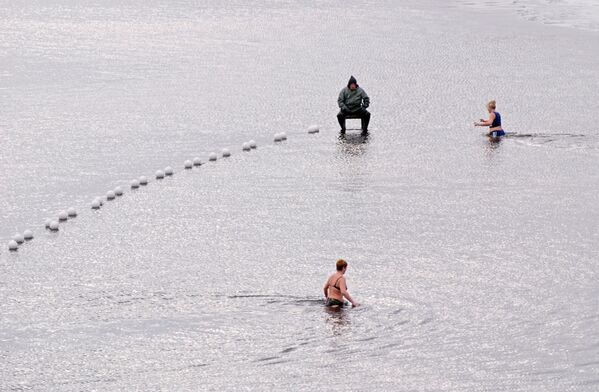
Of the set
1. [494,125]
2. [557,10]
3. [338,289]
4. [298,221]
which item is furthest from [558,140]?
[557,10]

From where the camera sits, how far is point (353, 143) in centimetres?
3388

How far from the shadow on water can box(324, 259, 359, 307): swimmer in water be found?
37.7ft

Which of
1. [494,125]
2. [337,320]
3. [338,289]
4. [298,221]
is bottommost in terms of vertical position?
[337,320]

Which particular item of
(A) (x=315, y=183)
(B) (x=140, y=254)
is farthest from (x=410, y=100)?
(B) (x=140, y=254)

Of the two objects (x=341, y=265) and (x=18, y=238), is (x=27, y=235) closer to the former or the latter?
(x=18, y=238)

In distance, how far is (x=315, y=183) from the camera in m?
29.5

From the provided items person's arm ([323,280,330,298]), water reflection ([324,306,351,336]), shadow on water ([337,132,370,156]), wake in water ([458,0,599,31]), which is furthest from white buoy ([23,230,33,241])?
wake in water ([458,0,599,31])

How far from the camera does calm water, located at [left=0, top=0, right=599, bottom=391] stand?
19.3 metres

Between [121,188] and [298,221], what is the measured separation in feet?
15.5

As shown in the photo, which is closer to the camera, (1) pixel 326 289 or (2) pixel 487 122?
(1) pixel 326 289

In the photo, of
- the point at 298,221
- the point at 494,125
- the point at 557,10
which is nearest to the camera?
the point at 298,221

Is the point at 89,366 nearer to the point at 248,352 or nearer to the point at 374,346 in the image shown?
the point at 248,352

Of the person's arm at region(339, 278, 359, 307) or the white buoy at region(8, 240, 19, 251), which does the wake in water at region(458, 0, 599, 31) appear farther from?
the person's arm at region(339, 278, 359, 307)

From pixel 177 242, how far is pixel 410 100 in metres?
15.9
